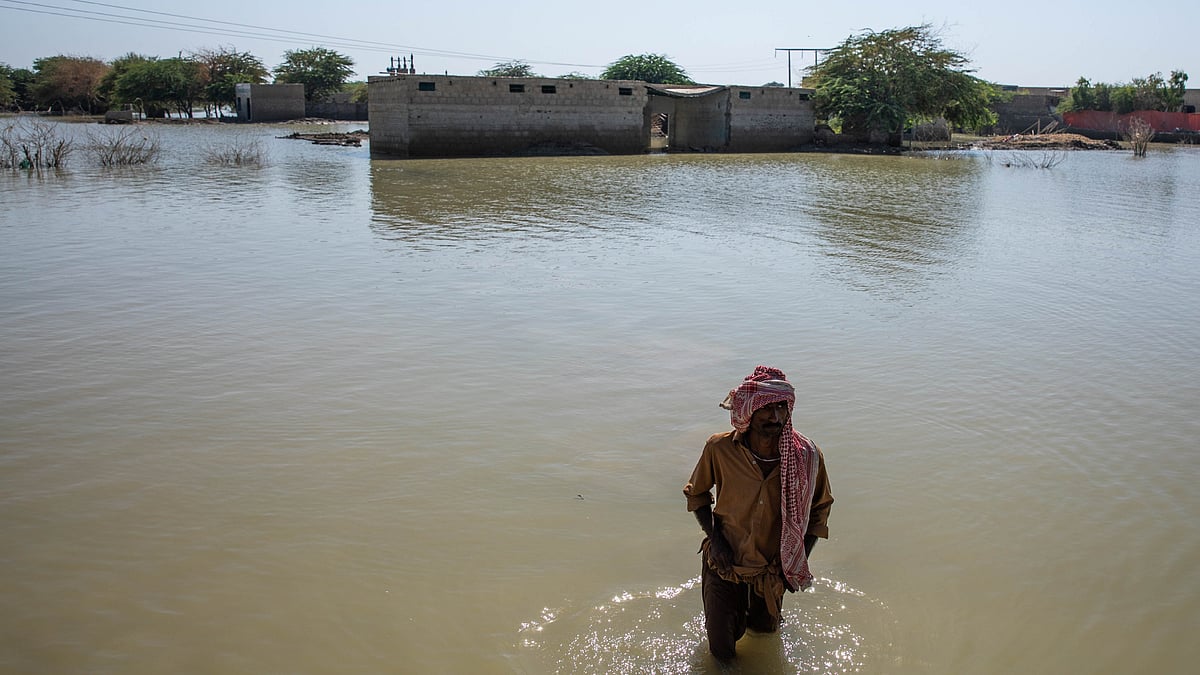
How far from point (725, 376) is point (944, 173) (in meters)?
24.8

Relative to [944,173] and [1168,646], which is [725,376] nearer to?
[1168,646]

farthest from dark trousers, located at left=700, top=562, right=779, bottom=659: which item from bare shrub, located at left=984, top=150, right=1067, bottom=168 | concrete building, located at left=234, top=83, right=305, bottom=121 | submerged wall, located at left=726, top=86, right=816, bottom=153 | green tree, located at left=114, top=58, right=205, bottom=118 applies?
green tree, located at left=114, top=58, right=205, bottom=118

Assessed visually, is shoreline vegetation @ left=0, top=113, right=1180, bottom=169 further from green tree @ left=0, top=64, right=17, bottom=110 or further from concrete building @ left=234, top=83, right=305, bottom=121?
green tree @ left=0, top=64, right=17, bottom=110

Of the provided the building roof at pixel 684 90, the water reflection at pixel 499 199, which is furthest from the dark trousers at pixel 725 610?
the building roof at pixel 684 90

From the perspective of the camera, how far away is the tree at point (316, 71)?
7525cm

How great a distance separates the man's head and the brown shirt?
0.13 meters

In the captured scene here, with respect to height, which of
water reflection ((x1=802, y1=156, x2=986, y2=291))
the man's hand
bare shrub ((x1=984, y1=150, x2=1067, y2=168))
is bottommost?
the man's hand

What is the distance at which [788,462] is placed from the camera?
10.3 feet

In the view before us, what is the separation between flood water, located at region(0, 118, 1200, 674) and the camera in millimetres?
3910

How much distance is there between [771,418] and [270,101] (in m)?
67.0

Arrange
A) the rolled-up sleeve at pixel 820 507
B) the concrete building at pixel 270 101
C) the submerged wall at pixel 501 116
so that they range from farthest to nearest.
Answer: the concrete building at pixel 270 101 < the submerged wall at pixel 501 116 < the rolled-up sleeve at pixel 820 507

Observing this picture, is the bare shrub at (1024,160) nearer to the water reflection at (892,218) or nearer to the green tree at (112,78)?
the water reflection at (892,218)

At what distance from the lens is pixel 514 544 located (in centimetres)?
466

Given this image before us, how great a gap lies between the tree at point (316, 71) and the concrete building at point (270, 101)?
9.33 meters
